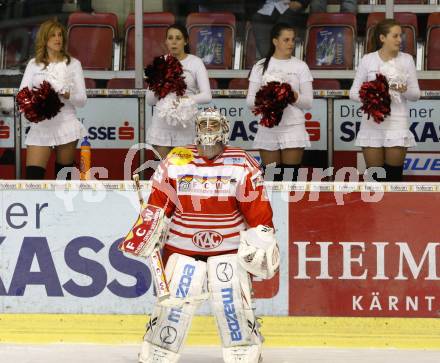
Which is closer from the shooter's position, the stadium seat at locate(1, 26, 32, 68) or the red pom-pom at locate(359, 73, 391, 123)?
the red pom-pom at locate(359, 73, 391, 123)

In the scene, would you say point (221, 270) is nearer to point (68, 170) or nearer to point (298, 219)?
point (298, 219)

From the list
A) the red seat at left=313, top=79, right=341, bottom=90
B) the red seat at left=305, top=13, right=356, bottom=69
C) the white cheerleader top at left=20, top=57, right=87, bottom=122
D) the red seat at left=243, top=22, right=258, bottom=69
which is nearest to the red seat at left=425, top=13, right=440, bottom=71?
the red seat at left=305, top=13, right=356, bottom=69

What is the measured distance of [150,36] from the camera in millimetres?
9625

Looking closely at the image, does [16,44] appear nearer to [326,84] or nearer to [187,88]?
[187,88]

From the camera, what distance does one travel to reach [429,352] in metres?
6.98

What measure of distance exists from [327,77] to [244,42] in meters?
0.68

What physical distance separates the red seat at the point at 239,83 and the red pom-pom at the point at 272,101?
1.10 m

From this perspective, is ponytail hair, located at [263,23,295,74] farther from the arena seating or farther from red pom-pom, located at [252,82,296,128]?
the arena seating

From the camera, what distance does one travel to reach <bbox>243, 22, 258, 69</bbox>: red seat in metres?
9.58

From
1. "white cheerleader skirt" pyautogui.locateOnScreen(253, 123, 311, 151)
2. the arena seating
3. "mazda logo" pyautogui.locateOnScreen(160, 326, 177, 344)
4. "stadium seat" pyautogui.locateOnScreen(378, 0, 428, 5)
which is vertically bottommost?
"mazda logo" pyautogui.locateOnScreen(160, 326, 177, 344)

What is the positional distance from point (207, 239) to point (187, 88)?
7.68ft

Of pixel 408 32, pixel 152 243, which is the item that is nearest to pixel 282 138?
pixel 408 32

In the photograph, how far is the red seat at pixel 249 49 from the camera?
958cm

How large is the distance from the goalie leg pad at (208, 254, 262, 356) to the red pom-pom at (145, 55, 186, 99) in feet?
7.50
